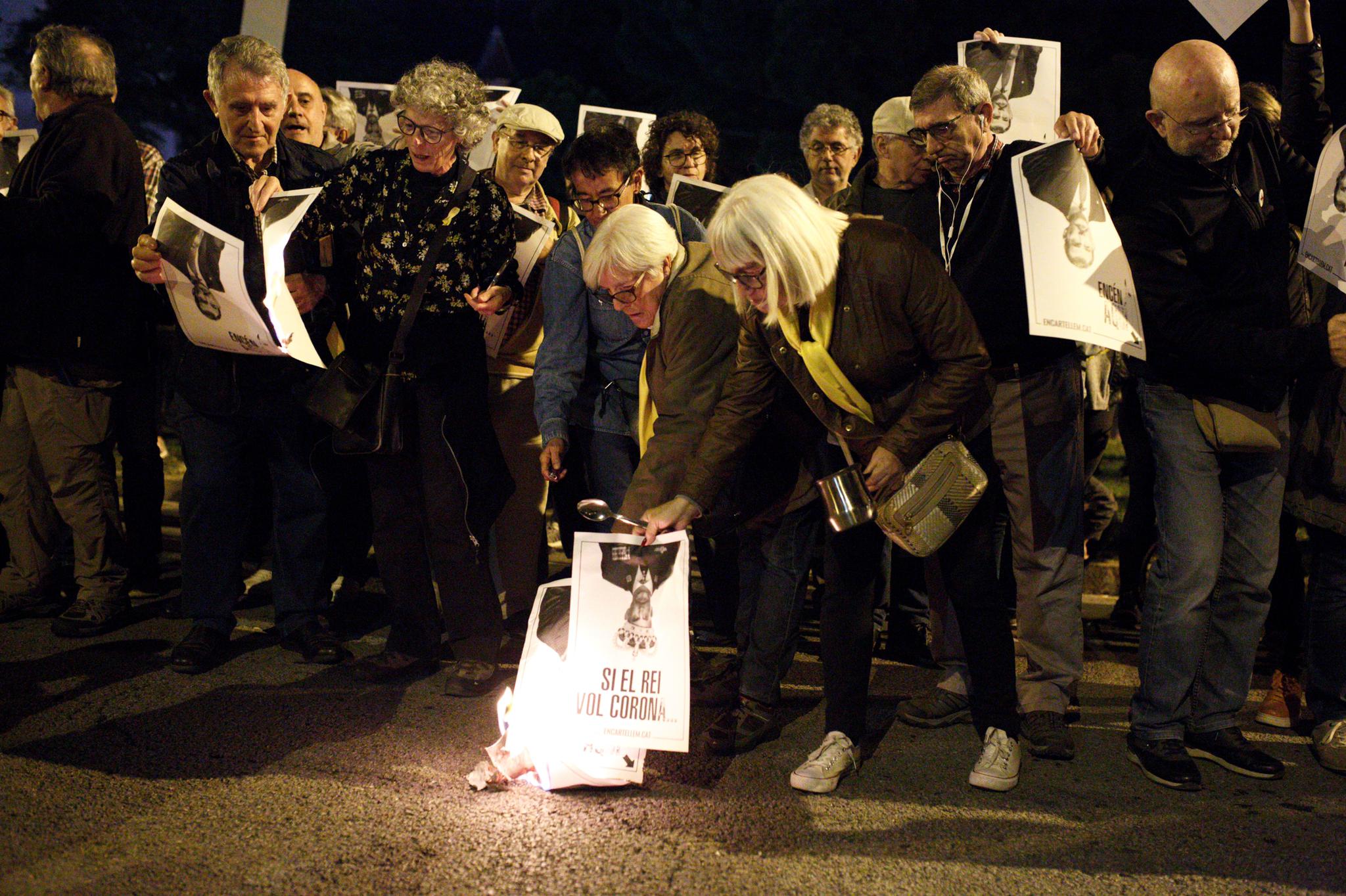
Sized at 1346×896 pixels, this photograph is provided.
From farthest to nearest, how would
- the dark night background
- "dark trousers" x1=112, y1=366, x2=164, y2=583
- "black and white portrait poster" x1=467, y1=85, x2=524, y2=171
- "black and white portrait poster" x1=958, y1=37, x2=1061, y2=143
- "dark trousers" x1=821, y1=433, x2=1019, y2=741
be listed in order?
the dark night background < "black and white portrait poster" x1=467, y1=85, x2=524, y2=171 < "dark trousers" x1=112, y1=366, x2=164, y2=583 < "black and white portrait poster" x1=958, y1=37, x2=1061, y2=143 < "dark trousers" x1=821, y1=433, x2=1019, y2=741

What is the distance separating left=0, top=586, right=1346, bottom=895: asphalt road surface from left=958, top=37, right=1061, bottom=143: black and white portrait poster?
Answer: 253 cm

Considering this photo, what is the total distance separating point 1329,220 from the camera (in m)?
3.95

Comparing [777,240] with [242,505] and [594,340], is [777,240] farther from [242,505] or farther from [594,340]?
[242,505]

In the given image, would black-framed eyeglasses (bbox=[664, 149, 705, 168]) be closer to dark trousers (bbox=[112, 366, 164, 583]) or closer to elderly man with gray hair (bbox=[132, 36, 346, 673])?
elderly man with gray hair (bbox=[132, 36, 346, 673])

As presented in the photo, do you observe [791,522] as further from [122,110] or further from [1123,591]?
[122,110]

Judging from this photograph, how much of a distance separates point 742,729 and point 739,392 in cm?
121

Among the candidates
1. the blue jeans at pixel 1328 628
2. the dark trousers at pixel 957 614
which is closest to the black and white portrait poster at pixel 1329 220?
the blue jeans at pixel 1328 628

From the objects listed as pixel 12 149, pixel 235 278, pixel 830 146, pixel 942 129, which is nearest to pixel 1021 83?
pixel 830 146

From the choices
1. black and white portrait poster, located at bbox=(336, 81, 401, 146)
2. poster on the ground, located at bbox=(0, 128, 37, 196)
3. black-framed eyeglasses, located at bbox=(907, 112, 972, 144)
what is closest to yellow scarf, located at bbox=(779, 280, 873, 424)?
black-framed eyeglasses, located at bbox=(907, 112, 972, 144)

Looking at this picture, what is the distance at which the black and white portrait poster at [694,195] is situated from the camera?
5629 mm

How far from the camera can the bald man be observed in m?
3.86

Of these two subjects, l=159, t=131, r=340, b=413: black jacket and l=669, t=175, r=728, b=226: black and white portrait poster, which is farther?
l=669, t=175, r=728, b=226: black and white portrait poster

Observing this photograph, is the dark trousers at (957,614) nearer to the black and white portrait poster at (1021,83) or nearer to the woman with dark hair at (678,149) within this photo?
the black and white portrait poster at (1021,83)

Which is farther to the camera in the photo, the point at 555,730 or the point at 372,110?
the point at 372,110
